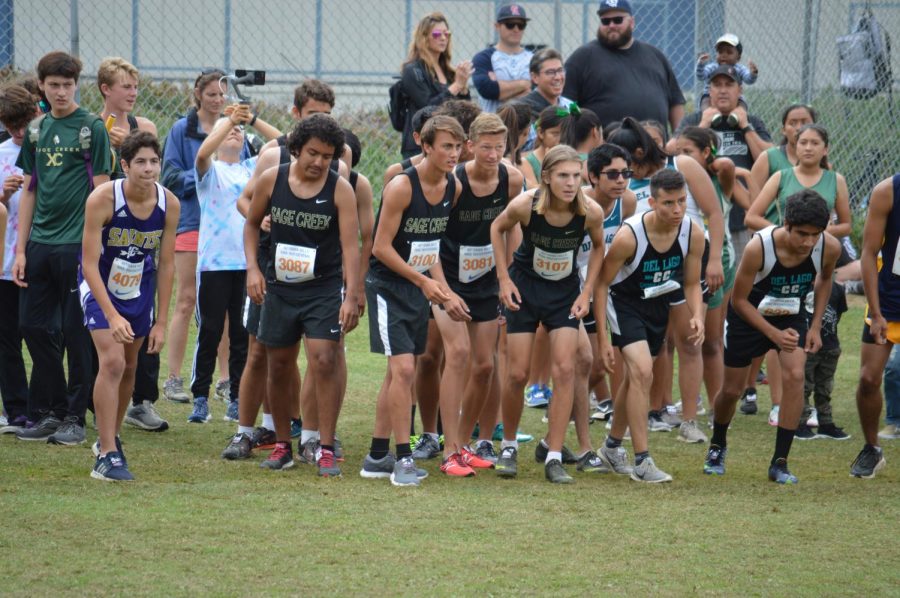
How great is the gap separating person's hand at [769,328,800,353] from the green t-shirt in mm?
3823

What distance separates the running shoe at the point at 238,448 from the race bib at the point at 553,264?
1.86 meters

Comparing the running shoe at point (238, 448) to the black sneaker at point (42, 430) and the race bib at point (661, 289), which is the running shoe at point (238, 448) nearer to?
the black sneaker at point (42, 430)

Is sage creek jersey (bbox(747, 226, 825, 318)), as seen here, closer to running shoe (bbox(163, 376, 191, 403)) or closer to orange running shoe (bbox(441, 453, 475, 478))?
orange running shoe (bbox(441, 453, 475, 478))

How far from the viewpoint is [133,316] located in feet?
21.4

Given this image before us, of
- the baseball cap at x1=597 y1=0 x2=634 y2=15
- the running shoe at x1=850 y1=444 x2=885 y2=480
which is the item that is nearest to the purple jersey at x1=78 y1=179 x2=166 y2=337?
the running shoe at x1=850 y1=444 x2=885 y2=480

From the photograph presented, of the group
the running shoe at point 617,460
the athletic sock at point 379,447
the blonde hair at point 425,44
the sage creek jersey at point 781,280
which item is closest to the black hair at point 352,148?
the athletic sock at point 379,447

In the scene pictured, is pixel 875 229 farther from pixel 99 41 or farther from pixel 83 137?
pixel 99 41

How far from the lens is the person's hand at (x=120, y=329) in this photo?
20.3 ft

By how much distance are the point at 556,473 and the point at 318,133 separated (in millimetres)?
2112

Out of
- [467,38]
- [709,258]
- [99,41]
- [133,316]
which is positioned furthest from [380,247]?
[467,38]

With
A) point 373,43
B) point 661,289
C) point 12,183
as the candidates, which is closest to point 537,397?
point 661,289

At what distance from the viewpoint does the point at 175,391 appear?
350 inches

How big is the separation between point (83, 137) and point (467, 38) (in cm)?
629

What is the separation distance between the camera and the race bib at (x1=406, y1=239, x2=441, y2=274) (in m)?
6.66
